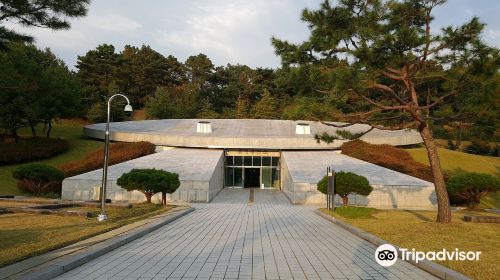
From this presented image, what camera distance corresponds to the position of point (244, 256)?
7875 millimetres

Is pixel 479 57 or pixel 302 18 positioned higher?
pixel 302 18

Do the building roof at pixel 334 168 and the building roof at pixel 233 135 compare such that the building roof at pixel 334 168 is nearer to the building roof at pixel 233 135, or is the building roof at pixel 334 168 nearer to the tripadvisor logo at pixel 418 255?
the building roof at pixel 233 135

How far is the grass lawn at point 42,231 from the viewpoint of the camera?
713cm

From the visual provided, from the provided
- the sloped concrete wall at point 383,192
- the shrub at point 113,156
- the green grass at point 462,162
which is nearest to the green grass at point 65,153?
the shrub at point 113,156

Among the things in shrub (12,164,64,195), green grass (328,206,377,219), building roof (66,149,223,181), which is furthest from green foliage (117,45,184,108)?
green grass (328,206,377,219)

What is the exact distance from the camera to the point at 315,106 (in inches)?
500

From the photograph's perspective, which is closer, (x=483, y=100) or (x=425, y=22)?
(x=483, y=100)

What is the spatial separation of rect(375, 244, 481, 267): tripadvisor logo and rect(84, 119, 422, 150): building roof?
2439cm

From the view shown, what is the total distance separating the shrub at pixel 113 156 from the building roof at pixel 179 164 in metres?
1.72

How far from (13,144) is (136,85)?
1378 inches

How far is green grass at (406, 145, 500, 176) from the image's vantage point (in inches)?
1220

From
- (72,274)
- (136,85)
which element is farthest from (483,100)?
(136,85)

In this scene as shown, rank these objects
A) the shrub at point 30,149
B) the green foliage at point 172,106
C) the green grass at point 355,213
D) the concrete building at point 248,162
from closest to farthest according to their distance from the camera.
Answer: the green grass at point 355,213 → the concrete building at point 248,162 → the shrub at point 30,149 → the green foliage at point 172,106

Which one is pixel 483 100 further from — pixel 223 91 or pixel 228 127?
pixel 223 91
